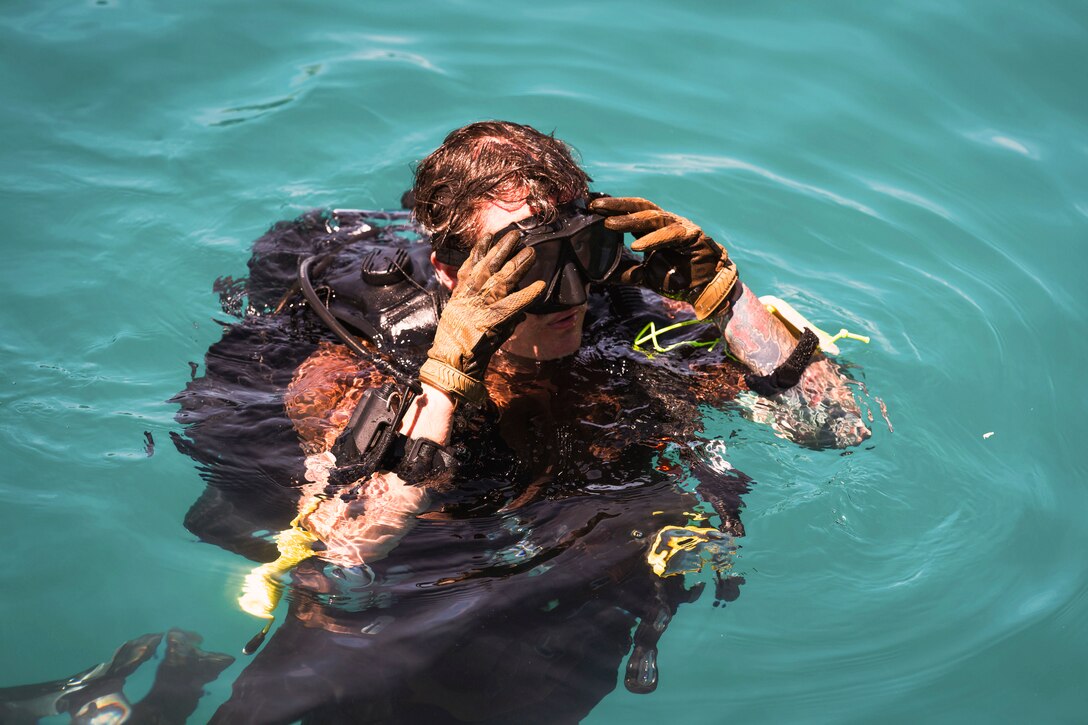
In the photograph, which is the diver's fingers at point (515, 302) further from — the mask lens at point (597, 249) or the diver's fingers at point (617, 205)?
the diver's fingers at point (617, 205)

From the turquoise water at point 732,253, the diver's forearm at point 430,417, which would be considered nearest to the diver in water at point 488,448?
the diver's forearm at point 430,417

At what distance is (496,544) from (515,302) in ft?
3.02

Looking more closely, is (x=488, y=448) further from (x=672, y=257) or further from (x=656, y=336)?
(x=672, y=257)

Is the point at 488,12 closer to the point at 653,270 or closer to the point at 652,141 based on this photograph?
the point at 652,141

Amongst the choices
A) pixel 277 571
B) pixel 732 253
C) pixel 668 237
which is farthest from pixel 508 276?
pixel 732 253

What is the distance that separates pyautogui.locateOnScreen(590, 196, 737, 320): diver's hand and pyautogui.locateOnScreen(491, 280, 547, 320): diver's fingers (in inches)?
15.4

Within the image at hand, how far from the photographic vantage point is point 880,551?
3855 millimetres

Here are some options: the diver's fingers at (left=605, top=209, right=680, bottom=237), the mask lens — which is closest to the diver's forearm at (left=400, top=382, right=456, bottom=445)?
the mask lens

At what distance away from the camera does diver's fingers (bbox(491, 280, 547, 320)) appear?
9.88 feet

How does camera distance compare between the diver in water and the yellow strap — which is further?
the yellow strap

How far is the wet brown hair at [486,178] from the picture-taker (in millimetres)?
3301

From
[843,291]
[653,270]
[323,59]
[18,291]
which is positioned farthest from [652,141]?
[18,291]

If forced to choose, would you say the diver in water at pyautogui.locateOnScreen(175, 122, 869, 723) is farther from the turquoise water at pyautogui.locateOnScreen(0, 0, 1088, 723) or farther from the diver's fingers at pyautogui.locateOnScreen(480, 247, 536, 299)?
the turquoise water at pyautogui.locateOnScreen(0, 0, 1088, 723)

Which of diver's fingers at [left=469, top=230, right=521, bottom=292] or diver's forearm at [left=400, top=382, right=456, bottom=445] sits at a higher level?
diver's fingers at [left=469, top=230, right=521, bottom=292]
